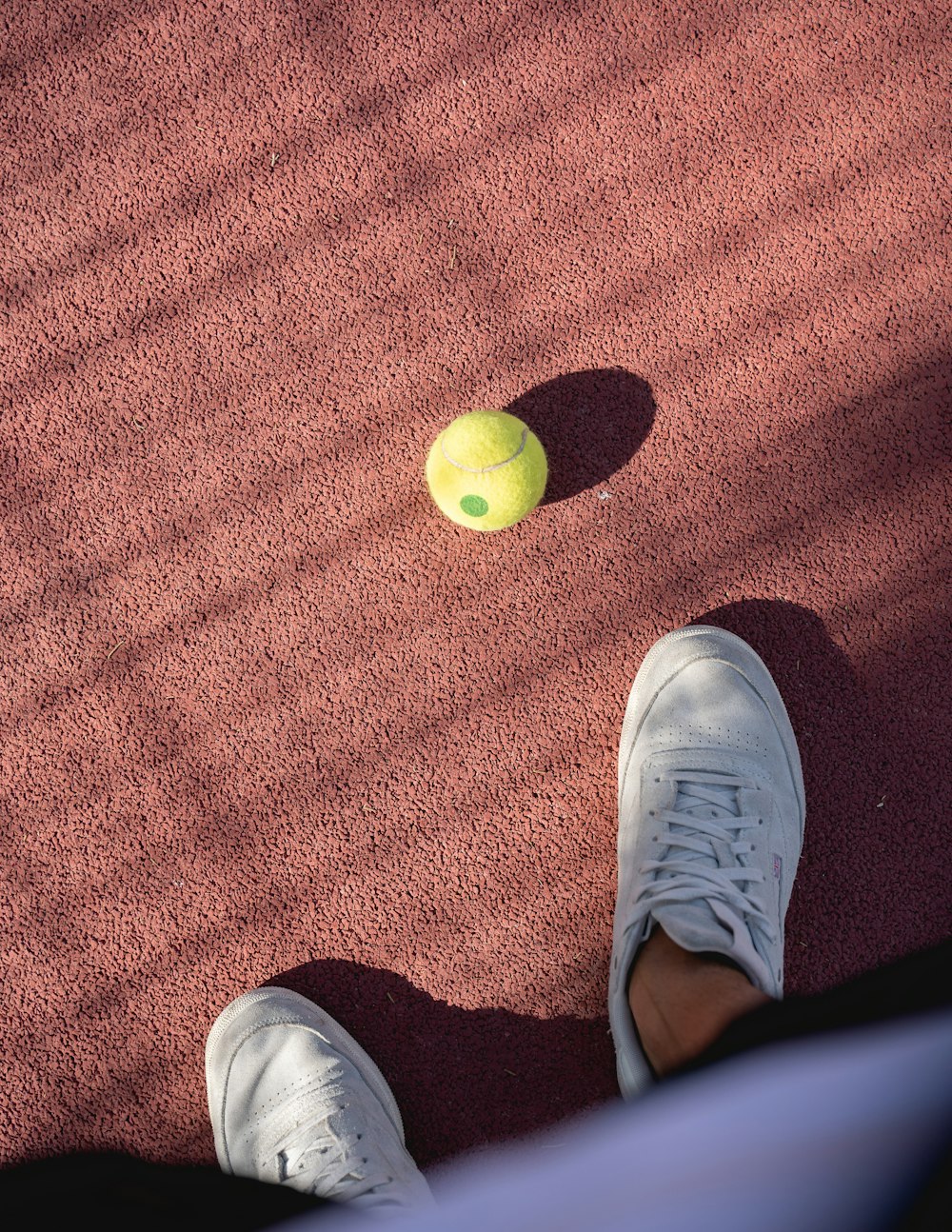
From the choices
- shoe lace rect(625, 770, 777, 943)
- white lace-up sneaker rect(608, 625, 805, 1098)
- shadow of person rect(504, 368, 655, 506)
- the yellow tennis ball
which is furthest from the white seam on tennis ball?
shoe lace rect(625, 770, 777, 943)

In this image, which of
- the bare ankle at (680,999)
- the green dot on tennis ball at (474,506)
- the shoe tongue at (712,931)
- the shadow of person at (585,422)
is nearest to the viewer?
the bare ankle at (680,999)

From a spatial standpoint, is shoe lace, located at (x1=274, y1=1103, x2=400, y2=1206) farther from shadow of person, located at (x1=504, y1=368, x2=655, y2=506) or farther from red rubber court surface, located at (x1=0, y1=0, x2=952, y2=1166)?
shadow of person, located at (x1=504, y1=368, x2=655, y2=506)

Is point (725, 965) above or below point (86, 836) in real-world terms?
below

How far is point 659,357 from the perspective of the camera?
4.25 ft

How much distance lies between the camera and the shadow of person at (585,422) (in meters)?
1.27

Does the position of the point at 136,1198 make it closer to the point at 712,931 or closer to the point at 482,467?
the point at 712,931

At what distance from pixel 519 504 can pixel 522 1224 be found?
766 millimetres

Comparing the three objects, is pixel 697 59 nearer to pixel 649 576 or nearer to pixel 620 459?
pixel 620 459

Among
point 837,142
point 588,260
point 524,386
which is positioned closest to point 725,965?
point 524,386

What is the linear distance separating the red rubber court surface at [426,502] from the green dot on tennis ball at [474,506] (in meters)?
0.11

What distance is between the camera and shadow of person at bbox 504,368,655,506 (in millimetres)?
1274

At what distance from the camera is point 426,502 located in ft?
4.19

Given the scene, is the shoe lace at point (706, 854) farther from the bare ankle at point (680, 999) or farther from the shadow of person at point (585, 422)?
the shadow of person at point (585, 422)

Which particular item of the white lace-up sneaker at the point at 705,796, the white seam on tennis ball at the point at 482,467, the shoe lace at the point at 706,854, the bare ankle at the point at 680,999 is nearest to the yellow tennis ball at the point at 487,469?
the white seam on tennis ball at the point at 482,467
